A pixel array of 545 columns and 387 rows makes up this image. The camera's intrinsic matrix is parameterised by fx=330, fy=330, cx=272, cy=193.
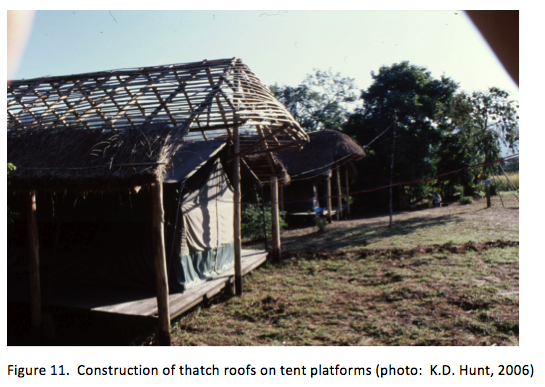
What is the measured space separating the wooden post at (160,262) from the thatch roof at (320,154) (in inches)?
436

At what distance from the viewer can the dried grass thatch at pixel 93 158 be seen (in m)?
3.92

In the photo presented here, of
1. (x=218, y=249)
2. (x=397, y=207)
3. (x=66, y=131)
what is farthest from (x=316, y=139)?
(x=66, y=131)

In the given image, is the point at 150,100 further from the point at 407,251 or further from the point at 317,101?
the point at 317,101

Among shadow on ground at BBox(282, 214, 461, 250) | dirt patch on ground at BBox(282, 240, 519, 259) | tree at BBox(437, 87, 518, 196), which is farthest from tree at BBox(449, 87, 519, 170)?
dirt patch on ground at BBox(282, 240, 519, 259)

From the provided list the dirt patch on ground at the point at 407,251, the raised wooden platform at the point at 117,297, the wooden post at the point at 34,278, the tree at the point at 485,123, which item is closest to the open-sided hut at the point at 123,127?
the wooden post at the point at 34,278

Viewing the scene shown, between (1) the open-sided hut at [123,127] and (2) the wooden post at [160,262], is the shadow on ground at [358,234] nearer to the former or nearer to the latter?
(1) the open-sided hut at [123,127]

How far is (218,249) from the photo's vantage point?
7035 millimetres

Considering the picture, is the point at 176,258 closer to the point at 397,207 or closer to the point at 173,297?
the point at 173,297

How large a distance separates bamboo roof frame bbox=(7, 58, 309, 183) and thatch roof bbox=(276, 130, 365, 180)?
31.1ft

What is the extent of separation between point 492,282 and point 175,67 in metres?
6.42

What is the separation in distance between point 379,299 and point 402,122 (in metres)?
15.4

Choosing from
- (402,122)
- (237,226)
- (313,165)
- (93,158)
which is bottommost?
(237,226)

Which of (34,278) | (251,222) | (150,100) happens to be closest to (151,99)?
(150,100)

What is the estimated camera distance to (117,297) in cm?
521
